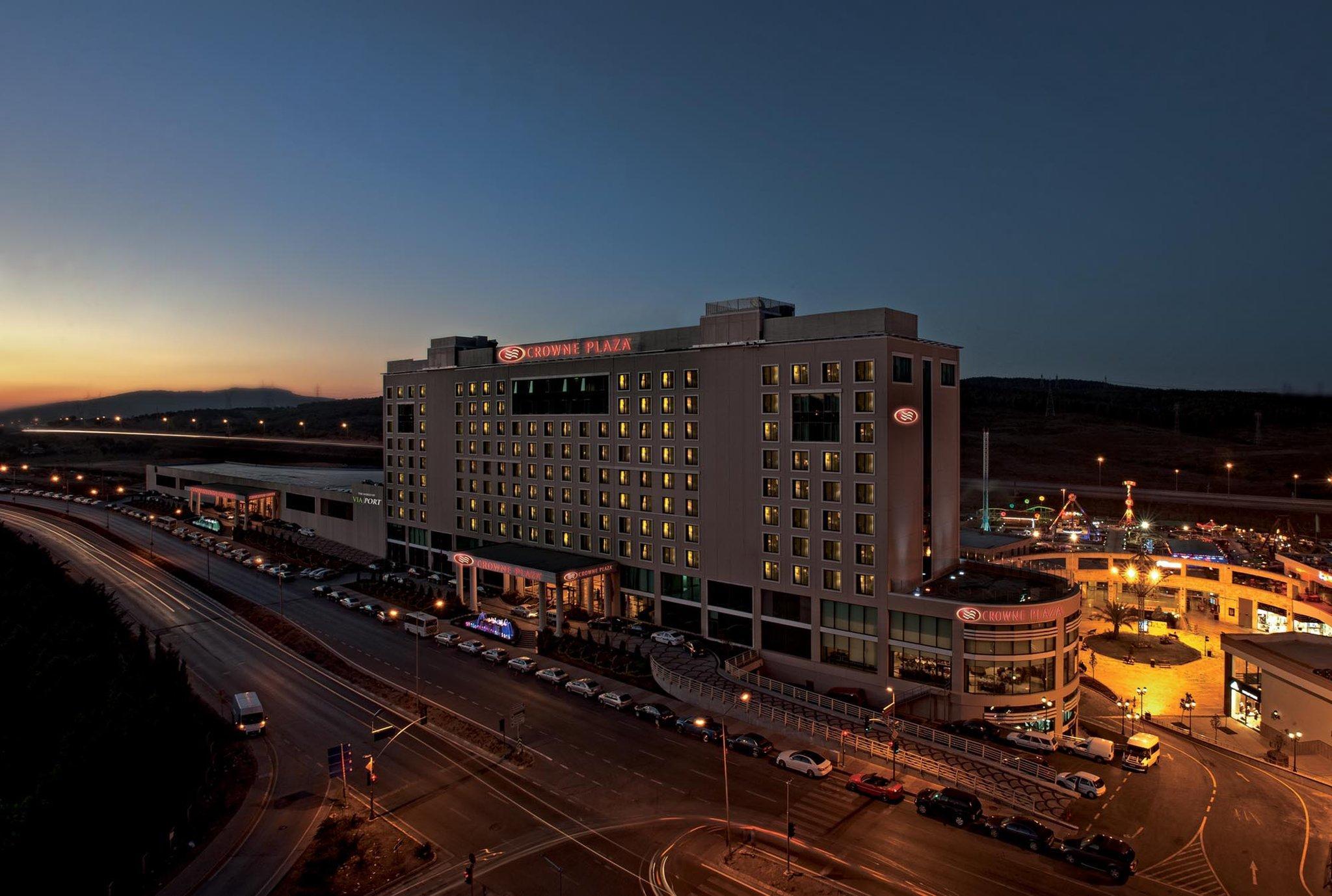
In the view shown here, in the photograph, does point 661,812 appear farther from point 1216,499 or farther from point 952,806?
point 1216,499

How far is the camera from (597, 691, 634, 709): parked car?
6141 centimetres

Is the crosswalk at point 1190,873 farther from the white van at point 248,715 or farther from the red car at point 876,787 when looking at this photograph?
the white van at point 248,715

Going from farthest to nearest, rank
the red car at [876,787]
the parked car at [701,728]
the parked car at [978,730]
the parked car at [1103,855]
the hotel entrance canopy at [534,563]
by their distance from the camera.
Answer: the hotel entrance canopy at [534,563] < the parked car at [978,730] < the parked car at [701,728] < the red car at [876,787] < the parked car at [1103,855]

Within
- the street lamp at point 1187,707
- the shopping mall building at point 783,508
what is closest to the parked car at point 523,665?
the shopping mall building at point 783,508

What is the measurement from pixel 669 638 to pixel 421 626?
2768 centimetres

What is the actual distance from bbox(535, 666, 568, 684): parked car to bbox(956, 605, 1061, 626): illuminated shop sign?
1383 inches

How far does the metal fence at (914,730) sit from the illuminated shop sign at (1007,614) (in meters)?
Answer: 9.32

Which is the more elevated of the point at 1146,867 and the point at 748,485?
the point at 748,485

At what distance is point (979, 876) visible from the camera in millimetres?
37969

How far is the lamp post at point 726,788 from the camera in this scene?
39631 mm

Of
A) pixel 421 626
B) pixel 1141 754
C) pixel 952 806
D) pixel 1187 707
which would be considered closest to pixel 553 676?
pixel 421 626

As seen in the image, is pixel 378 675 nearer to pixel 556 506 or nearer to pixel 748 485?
pixel 556 506

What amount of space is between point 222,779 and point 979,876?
48.4 metres

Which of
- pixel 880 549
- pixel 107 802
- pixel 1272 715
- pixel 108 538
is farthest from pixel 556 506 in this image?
pixel 108 538
